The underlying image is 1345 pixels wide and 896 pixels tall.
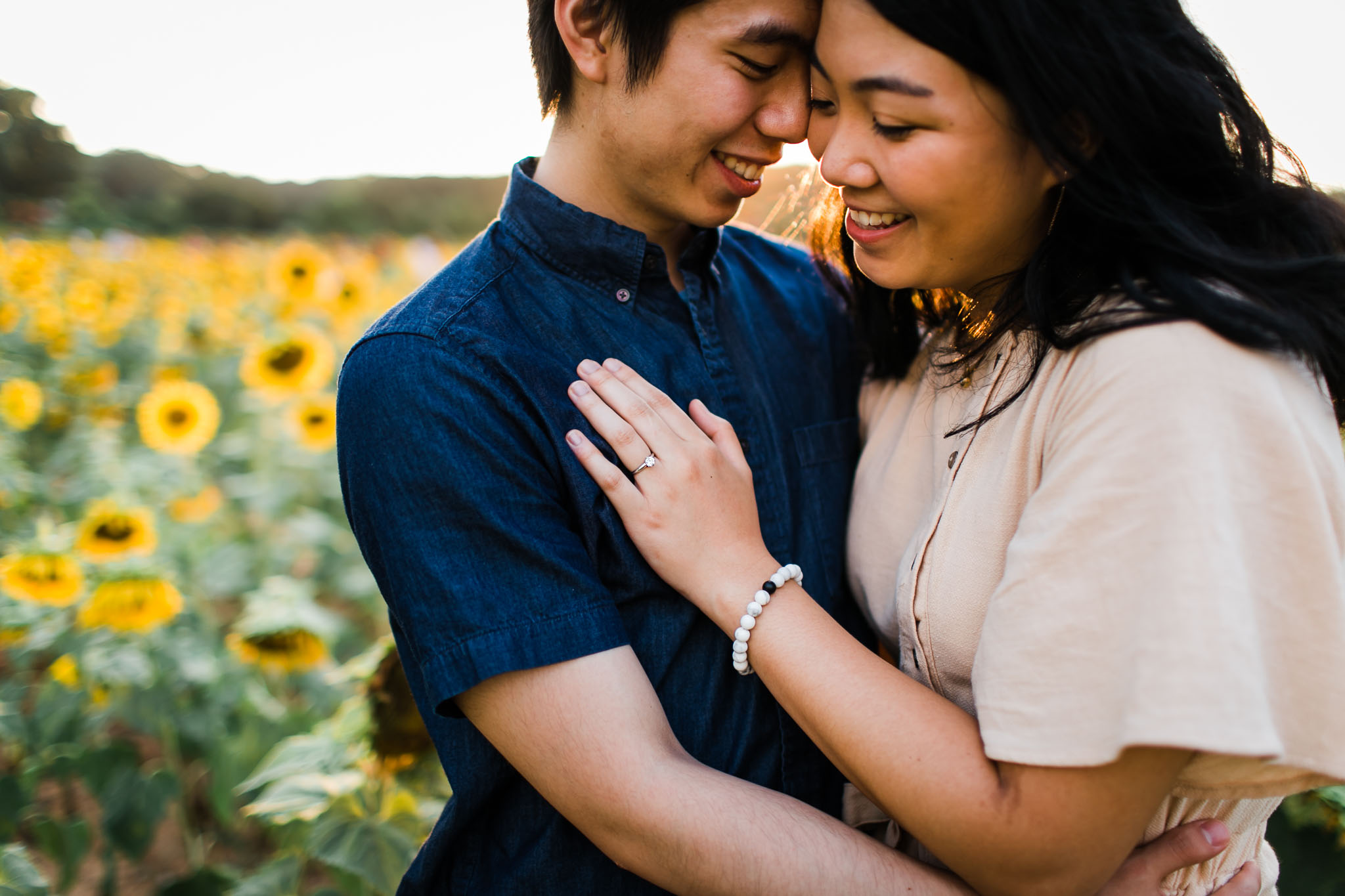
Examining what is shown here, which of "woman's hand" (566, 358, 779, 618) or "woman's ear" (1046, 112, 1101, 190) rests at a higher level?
"woman's ear" (1046, 112, 1101, 190)

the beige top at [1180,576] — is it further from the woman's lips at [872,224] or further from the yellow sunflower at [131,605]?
the yellow sunflower at [131,605]

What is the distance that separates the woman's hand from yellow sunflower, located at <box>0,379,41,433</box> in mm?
3385

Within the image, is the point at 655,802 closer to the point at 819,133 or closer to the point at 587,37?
the point at 819,133

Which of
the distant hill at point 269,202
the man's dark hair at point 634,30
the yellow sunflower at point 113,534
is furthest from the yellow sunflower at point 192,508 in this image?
the distant hill at point 269,202

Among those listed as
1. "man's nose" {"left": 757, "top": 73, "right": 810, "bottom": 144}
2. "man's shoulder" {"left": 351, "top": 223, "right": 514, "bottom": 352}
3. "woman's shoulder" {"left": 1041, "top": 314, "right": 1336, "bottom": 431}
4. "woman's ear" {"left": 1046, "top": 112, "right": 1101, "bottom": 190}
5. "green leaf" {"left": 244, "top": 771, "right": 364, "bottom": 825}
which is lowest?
"green leaf" {"left": 244, "top": 771, "right": 364, "bottom": 825}

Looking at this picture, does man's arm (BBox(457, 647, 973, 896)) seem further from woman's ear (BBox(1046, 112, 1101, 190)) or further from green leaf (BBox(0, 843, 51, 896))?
green leaf (BBox(0, 843, 51, 896))

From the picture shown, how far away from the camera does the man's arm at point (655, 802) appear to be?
131cm

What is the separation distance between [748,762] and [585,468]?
0.64 meters

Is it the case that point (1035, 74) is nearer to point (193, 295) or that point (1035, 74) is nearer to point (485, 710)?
point (485, 710)

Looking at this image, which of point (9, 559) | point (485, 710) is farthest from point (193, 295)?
point (485, 710)

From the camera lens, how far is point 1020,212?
1.44m

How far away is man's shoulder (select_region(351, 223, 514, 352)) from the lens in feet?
4.80

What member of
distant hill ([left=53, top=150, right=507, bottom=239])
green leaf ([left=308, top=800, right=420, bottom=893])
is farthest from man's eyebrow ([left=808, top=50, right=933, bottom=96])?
distant hill ([left=53, top=150, right=507, bottom=239])

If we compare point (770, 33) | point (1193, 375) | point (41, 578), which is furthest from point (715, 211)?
point (41, 578)
